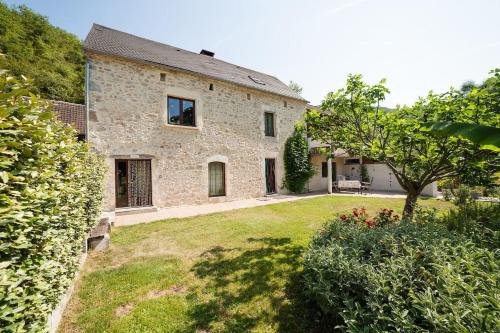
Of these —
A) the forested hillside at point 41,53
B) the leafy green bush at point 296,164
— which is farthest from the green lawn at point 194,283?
the forested hillside at point 41,53

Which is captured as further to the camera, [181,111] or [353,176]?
[353,176]

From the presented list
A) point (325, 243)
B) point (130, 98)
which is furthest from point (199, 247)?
point (130, 98)

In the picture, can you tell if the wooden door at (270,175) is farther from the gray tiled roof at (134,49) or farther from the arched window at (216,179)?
the gray tiled roof at (134,49)

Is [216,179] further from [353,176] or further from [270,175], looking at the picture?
[353,176]

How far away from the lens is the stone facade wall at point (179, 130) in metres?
8.61

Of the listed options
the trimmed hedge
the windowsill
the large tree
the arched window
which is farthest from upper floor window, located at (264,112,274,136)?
the trimmed hedge

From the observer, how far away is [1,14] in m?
19.5

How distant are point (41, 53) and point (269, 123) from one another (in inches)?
967

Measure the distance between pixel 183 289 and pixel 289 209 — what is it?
6.66 meters

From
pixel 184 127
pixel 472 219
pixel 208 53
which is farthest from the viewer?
pixel 208 53

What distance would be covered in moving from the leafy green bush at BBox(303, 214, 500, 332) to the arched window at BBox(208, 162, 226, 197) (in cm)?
844

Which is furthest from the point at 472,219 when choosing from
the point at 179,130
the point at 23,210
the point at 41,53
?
the point at 41,53

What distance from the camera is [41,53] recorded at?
21109 mm

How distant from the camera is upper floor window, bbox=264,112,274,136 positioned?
1403cm
